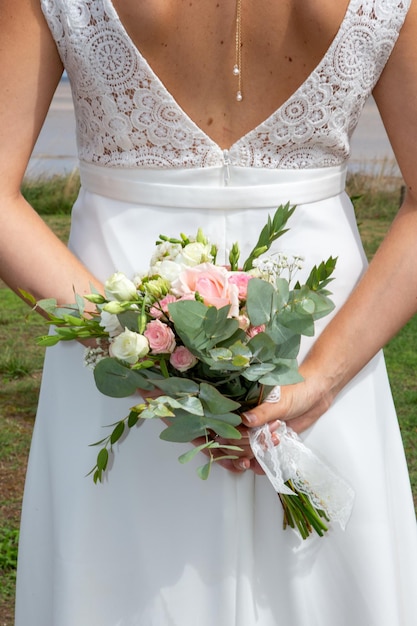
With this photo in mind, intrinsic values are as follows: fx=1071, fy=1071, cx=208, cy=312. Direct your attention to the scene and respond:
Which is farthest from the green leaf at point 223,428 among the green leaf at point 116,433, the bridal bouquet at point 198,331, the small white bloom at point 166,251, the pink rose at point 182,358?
the small white bloom at point 166,251

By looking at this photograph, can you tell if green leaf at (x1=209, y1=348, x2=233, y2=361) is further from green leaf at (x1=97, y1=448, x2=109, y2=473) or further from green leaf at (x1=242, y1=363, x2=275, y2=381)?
green leaf at (x1=97, y1=448, x2=109, y2=473)

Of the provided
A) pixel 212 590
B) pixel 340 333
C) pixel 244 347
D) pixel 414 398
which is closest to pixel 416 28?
pixel 340 333

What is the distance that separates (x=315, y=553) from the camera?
7.90ft

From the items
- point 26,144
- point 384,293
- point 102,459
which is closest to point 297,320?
point 384,293

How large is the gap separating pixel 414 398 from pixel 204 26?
191 inches

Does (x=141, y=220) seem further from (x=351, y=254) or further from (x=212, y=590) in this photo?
(x=212, y=590)

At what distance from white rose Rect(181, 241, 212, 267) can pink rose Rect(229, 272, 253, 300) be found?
8 cm

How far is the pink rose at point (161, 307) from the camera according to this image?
1975 mm

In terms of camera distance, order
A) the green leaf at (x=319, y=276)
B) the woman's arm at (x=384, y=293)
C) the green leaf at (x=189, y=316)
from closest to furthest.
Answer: the green leaf at (x=189, y=316), the green leaf at (x=319, y=276), the woman's arm at (x=384, y=293)

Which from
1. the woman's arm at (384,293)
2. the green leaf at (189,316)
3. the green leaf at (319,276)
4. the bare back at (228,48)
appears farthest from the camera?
the woman's arm at (384,293)

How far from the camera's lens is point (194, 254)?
6.73ft

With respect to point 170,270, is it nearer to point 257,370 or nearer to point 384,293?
point 257,370

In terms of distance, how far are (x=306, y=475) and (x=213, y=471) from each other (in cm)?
22

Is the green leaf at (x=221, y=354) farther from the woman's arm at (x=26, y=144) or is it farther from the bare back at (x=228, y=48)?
the bare back at (x=228, y=48)
